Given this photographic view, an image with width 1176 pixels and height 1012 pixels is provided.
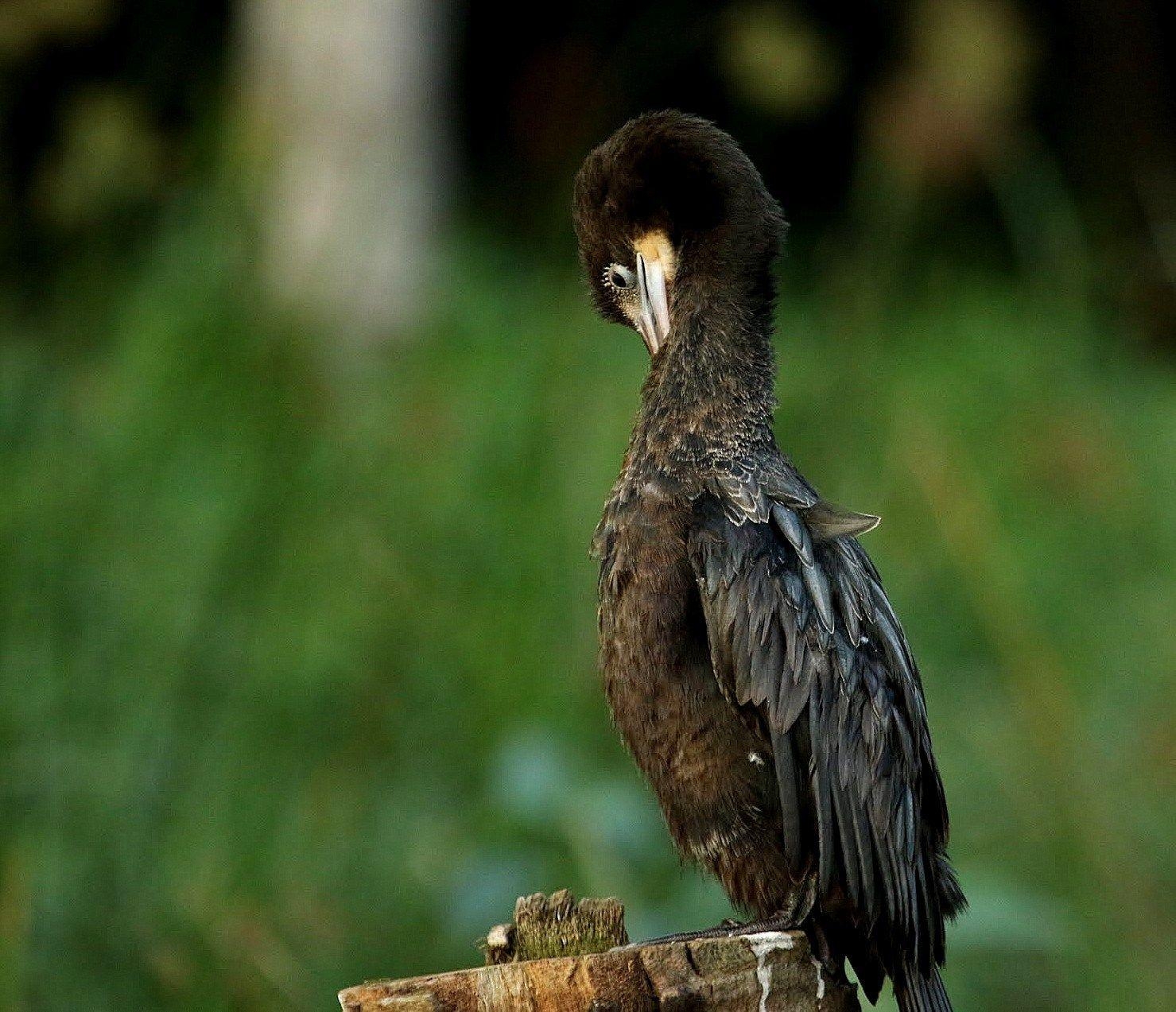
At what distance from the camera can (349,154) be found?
473cm

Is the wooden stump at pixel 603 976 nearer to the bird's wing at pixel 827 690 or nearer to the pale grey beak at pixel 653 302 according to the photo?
the bird's wing at pixel 827 690

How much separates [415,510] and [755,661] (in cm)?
224

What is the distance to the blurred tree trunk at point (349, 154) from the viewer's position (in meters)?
4.20

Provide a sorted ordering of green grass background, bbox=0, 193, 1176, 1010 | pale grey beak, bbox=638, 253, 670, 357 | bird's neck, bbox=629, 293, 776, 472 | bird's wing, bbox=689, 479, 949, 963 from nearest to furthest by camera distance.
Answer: bird's wing, bbox=689, 479, 949, 963 → bird's neck, bbox=629, 293, 776, 472 → pale grey beak, bbox=638, 253, 670, 357 → green grass background, bbox=0, 193, 1176, 1010

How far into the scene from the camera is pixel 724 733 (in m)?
2.13

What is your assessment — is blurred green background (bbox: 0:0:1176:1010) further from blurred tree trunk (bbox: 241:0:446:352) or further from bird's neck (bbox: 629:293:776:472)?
bird's neck (bbox: 629:293:776:472)

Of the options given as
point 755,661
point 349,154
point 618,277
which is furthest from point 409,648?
point 755,661

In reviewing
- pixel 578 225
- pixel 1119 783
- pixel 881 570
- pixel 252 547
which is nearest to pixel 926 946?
pixel 578 225

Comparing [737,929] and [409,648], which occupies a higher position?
[409,648]

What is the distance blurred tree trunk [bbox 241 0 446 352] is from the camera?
420 centimetres

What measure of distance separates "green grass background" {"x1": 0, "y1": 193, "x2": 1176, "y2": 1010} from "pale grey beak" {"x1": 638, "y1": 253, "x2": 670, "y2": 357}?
1096 mm

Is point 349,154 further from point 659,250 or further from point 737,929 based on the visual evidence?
point 737,929

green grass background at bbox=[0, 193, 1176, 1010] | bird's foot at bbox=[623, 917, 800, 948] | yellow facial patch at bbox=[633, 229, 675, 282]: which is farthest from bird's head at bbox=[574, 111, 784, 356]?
green grass background at bbox=[0, 193, 1176, 1010]

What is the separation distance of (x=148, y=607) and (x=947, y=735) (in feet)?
6.55
